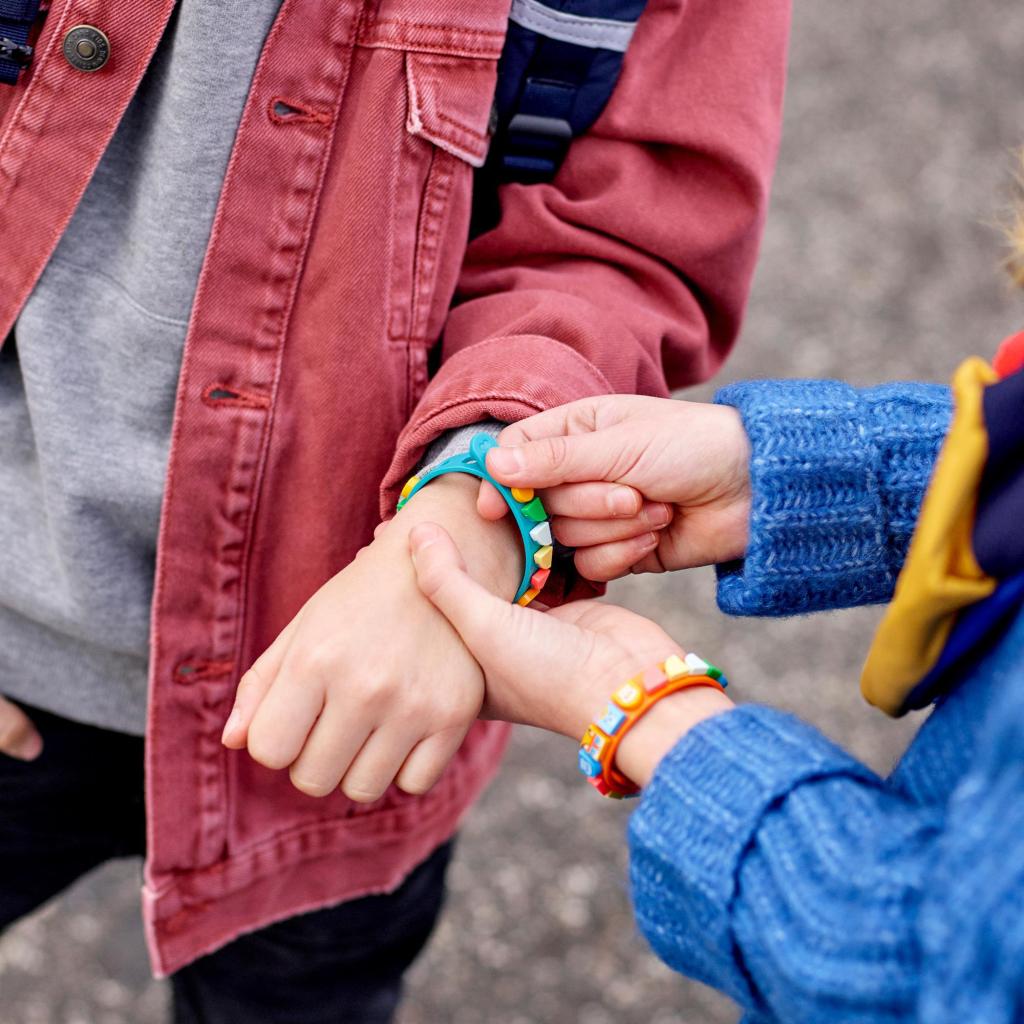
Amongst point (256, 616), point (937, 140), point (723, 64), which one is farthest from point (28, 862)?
point (937, 140)

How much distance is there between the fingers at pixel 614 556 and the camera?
0.99 metres

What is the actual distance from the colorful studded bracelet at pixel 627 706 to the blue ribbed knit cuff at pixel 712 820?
56 millimetres

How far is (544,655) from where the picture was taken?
907mm

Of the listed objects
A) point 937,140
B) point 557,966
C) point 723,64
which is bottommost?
point 557,966

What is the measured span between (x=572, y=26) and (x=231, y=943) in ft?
3.65

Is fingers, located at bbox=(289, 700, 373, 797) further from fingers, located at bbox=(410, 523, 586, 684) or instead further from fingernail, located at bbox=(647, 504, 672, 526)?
fingernail, located at bbox=(647, 504, 672, 526)

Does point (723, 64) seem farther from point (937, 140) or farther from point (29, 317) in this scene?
point (937, 140)

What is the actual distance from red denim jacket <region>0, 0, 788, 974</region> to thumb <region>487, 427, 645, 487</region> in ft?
0.21

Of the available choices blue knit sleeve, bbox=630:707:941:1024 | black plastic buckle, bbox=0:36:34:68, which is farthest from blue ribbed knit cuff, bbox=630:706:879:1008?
black plastic buckle, bbox=0:36:34:68

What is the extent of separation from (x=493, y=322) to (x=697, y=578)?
174cm

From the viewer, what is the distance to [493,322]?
1.06 metres

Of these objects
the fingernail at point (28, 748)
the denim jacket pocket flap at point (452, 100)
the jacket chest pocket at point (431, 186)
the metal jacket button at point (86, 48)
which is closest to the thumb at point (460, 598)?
the jacket chest pocket at point (431, 186)

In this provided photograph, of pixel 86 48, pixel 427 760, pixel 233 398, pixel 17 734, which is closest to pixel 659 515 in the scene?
pixel 427 760

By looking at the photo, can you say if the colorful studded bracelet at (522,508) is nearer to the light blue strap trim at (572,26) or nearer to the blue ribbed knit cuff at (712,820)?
the blue ribbed knit cuff at (712,820)
